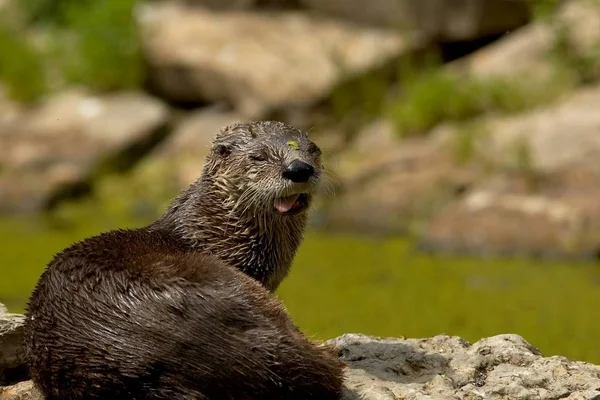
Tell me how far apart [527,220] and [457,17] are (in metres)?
3.80

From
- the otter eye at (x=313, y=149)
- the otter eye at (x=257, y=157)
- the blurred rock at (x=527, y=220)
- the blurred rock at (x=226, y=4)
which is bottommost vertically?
the otter eye at (x=257, y=157)

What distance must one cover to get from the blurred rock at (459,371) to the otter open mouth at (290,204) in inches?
24.4

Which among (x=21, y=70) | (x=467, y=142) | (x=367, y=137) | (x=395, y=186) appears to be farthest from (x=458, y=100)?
→ (x=21, y=70)

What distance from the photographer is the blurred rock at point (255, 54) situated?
37.0ft

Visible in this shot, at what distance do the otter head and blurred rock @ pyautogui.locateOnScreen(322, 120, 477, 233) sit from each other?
4989 mm

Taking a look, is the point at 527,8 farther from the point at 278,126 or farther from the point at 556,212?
the point at 278,126

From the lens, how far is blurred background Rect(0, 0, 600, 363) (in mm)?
7520

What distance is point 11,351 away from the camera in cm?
405

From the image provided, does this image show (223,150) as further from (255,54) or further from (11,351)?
(255,54)

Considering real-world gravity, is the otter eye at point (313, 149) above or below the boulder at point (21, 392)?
above

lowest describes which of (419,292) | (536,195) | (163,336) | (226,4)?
(163,336)

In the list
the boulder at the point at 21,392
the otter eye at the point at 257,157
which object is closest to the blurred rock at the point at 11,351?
the boulder at the point at 21,392

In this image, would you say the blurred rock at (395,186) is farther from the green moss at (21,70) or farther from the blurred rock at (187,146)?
the green moss at (21,70)

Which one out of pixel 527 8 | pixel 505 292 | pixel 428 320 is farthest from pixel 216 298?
pixel 527 8
